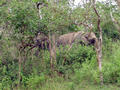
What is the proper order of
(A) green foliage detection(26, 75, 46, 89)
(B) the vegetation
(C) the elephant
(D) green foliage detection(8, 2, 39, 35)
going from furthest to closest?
(C) the elephant, (A) green foliage detection(26, 75, 46, 89), (B) the vegetation, (D) green foliage detection(8, 2, 39, 35)

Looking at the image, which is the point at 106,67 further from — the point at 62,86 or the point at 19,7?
the point at 19,7

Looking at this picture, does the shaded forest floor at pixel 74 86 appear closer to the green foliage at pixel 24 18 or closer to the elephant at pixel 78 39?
the green foliage at pixel 24 18

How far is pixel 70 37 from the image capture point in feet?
40.2

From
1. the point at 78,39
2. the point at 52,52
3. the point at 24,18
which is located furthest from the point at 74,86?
the point at 78,39

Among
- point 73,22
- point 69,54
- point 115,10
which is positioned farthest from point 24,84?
point 115,10

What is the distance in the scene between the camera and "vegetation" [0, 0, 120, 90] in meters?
7.49

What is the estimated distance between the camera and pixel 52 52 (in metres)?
9.62

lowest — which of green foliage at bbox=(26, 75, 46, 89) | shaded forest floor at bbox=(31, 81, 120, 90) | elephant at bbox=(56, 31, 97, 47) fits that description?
shaded forest floor at bbox=(31, 81, 120, 90)

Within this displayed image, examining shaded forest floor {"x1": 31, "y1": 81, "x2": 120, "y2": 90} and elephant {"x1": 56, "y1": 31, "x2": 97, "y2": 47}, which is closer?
shaded forest floor {"x1": 31, "y1": 81, "x2": 120, "y2": 90}

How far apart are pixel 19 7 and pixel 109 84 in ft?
15.0

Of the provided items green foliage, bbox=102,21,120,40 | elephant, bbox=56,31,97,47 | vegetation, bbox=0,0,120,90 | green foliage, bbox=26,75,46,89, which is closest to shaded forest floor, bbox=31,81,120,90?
vegetation, bbox=0,0,120,90

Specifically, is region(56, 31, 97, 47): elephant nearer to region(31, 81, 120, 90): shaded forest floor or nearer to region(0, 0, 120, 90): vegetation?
region(0, 0, 120, 90): vegetation

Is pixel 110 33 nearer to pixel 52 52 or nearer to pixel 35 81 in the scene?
pixel 52 52

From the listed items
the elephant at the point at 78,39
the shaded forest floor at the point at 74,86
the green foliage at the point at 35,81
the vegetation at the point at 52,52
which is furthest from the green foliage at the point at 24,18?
the elephant at the point at 78,39
